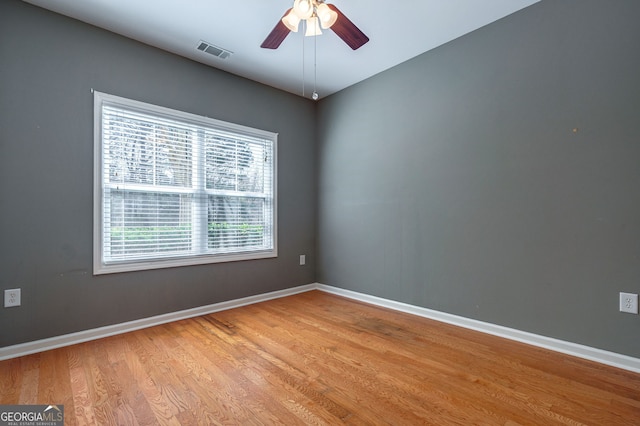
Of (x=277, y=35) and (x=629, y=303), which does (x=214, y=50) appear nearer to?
(x=277, y=35)

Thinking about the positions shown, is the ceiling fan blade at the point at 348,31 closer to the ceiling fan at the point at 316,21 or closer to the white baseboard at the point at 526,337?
the ceiling fan at the point at 316,21

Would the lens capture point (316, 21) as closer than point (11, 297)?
Yes

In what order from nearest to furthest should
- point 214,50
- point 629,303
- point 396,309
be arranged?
point 629,303 < point 214,50 < point 396,309

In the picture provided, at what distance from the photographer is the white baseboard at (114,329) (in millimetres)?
2281

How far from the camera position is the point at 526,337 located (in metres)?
2.46

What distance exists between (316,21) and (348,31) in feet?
0.76

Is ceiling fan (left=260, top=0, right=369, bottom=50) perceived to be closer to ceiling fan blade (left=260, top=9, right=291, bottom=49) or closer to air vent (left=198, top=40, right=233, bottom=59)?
ceiling fan blade (left=260, top=9, right=291, bottom=49)

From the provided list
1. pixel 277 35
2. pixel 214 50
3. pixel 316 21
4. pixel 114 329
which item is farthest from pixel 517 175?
pixel 114 329

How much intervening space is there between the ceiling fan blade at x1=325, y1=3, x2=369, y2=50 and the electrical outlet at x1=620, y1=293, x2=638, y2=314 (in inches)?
101

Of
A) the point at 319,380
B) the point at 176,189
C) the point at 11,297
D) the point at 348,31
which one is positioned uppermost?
the point at 348,31

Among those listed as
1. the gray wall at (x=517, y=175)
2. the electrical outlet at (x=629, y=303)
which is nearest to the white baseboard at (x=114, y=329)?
the gray wall at (x=517, y=175)

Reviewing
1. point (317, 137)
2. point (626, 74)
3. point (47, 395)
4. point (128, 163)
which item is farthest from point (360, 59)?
point (47, 395)

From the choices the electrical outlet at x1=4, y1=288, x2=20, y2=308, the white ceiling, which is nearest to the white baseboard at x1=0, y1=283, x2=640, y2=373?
the electrical outlet at x1=4, y1=288, x2=20, y2=308

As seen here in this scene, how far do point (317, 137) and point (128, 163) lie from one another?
2470mm
